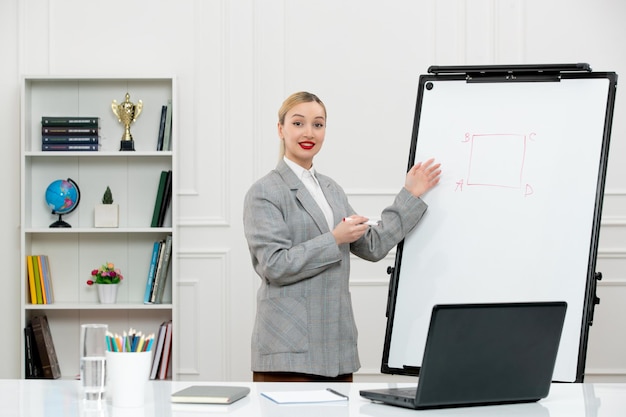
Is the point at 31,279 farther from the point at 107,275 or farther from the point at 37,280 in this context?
the point at 107,275

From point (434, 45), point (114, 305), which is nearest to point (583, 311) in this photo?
point (434, 45)

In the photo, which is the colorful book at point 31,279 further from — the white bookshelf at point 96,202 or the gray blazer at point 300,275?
the gray blazer at point 300,275

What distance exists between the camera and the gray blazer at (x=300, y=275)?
2.55 m

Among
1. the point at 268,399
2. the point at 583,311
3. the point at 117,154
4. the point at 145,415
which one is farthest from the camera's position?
the point at 117,154

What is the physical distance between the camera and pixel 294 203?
103 inches

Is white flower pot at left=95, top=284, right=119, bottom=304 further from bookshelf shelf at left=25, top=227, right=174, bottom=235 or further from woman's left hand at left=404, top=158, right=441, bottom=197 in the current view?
woman's left hand at left=404, top=158, right=441, bottom=197

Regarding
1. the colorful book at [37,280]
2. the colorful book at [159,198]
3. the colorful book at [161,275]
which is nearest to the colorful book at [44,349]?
the colorful book at [37,280]

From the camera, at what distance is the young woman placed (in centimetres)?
255

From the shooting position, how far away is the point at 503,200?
8.49 ft

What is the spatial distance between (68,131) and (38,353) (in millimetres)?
1144

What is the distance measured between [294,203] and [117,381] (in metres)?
1.13

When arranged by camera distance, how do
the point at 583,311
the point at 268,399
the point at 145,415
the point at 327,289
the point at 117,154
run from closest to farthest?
the point at 145,415
the point at 268,399
the point at 583,311
the point at 327,289
the point at 117,154

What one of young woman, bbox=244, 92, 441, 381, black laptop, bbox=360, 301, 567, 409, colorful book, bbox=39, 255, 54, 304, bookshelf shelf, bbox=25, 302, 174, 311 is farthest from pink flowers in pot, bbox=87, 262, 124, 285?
black laptop, bbox=360, 301, 567, 409

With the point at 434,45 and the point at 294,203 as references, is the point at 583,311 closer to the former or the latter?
the point at 294,203
